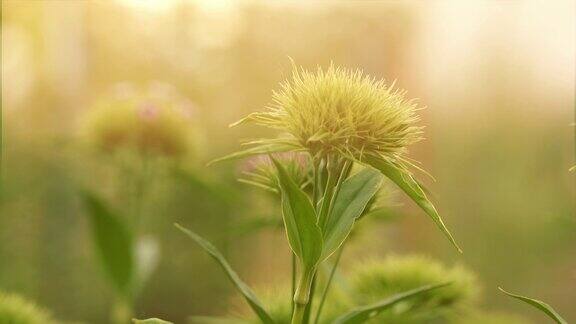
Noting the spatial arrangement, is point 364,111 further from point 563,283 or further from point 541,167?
point 541,167

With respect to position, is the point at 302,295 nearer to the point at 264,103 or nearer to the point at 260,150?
the point at 260,150

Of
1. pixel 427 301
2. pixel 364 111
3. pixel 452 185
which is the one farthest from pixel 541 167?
pixel 364 111

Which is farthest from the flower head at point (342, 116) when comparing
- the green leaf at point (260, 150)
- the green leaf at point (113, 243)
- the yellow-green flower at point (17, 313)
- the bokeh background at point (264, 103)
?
the bokeh background at point (264, 103)

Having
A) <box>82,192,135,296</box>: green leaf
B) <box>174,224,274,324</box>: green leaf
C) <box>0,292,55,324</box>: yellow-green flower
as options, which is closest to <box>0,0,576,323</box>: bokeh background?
<box>82,192,135,296</box>: green leaf

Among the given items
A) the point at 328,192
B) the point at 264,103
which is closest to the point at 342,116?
the point at 328,192

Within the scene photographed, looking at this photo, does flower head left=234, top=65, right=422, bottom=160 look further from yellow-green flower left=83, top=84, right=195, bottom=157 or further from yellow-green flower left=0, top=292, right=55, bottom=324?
yellow-green flower left=83, top=84, right=195, bottom=157

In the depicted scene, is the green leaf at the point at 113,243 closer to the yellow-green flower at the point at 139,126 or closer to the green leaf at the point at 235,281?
the yellow-green flower at the point at 139,126
